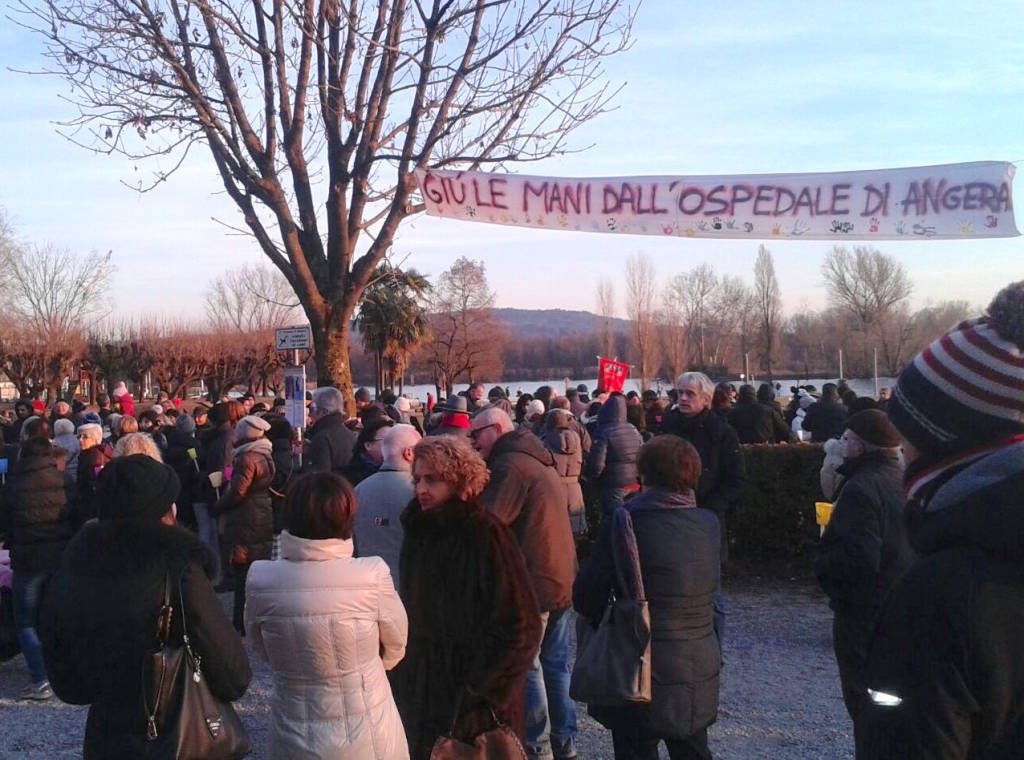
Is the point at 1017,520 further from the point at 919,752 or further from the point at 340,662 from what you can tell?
the point at 340,662

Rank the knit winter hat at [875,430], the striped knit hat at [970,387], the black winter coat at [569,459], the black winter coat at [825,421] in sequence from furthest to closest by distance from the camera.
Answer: the black winter coat at [825,421] < the black winter coat at [569,459] < the knit winter hat at [875,430] < the striped knit hat at [970,387]

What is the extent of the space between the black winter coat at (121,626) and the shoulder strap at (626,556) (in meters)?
1.55

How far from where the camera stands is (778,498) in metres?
9.76

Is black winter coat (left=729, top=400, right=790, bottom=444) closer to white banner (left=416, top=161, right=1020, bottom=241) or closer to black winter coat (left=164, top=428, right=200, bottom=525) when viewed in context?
white banner (left=416, top=161, right=1020, bottom=241)

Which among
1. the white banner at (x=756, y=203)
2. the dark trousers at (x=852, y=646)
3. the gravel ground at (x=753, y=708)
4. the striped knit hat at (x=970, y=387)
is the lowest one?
the gravel ground at (x=753, y=708)

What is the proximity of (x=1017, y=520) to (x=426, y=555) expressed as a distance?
2.59m

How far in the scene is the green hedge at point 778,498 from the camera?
9734 mm

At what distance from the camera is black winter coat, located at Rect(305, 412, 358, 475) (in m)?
8.21

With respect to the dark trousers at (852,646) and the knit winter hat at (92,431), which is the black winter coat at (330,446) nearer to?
the knit winter hat at (92,431)

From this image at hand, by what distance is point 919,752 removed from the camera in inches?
63.7

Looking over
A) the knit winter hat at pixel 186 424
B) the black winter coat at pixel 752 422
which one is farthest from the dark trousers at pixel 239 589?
the black winter coat at pixel 752 422

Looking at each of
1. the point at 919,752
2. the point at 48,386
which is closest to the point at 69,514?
the point at 919,752

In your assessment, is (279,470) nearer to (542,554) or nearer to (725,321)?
(542,554)

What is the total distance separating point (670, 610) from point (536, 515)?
115cm
